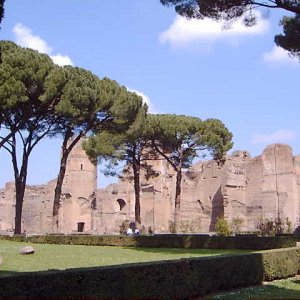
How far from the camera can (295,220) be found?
132ft

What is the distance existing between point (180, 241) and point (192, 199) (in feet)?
78.6

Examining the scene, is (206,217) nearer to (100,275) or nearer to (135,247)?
(135,247)

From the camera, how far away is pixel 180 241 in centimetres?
1908

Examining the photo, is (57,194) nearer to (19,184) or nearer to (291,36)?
(19,184)

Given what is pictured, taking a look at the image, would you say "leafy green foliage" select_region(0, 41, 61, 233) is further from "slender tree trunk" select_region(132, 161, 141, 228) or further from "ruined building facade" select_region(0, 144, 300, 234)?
"ruined building facade" select_region(0, 144, 300, 234)

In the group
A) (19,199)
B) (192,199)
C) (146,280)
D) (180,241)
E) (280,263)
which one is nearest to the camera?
(146,280)

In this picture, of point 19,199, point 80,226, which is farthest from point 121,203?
point 19,199

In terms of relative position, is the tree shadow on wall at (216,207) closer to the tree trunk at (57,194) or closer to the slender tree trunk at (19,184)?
the tree trunk at (57,194)

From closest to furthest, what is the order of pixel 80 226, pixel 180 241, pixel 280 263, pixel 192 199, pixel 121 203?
pixel 280 263 → pixel 180 241 → pixel 192 199 → pixel 121 203 → pixel 80 226

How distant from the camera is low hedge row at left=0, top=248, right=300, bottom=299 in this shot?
592 cm

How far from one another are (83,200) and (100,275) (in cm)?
4015

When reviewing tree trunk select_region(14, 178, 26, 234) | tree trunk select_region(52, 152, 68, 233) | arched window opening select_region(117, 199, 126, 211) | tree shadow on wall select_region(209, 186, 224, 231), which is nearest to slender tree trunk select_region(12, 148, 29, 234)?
tree trunk select_region(14, 178, 26, 234)

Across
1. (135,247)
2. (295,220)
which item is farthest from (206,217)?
(135,247)

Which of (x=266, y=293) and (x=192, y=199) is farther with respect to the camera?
(x=192, y=199)
